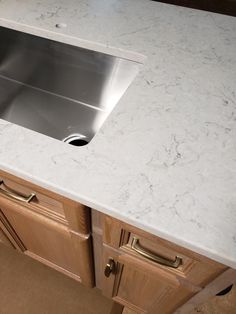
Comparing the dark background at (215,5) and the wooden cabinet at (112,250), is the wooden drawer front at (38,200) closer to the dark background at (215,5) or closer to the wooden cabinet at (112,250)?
the wooden cabinet at (112,250)

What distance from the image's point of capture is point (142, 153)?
52cm

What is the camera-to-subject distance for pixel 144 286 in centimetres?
74

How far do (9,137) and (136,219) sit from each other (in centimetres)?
31

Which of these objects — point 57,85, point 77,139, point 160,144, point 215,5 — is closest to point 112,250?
point 160,144

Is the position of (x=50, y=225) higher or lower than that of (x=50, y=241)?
higher

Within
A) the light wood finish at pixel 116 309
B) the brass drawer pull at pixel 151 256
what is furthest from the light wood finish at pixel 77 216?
the light wood finish at pixel 116 309

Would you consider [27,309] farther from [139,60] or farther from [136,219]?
[139,60]

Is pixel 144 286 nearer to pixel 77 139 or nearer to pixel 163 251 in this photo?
pixel 163 251

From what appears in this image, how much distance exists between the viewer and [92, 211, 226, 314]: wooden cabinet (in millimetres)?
500

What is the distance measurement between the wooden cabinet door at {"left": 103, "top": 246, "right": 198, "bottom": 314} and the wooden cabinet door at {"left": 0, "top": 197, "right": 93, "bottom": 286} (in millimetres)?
78

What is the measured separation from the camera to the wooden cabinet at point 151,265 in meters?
0.50

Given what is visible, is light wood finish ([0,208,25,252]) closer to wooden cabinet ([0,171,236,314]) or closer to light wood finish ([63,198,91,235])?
wooden cabinet ([0,171,236,314])

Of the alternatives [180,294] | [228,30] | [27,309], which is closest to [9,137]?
[180,294]

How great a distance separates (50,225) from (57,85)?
0.54 m
